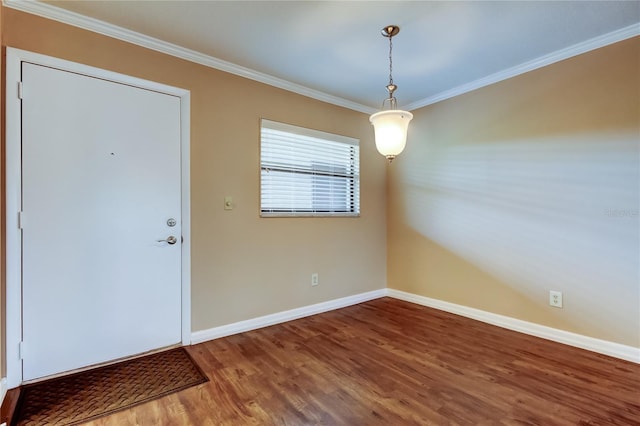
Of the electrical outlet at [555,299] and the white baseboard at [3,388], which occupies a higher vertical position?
the electrical outlet at [555,299]

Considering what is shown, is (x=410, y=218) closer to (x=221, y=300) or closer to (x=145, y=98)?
(x=221, y=300)

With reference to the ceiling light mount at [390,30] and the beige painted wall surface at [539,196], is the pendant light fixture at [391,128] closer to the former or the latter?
the ceiling light mount at [390,30]

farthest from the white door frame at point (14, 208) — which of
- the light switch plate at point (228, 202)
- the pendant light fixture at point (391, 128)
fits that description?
the pendant light fixture at point (391, 128)

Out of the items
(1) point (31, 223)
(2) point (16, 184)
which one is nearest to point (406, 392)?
(1) point (31, 223)

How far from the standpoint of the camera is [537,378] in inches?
83.2

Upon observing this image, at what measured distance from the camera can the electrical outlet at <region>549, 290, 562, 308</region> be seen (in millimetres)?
2705

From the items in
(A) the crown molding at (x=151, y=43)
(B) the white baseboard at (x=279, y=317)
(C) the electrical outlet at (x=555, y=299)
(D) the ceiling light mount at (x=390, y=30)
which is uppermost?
(D) the ceiling light mount at (x=390, y=30)

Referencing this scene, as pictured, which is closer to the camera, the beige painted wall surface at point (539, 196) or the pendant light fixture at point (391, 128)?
the pendant light fixture at point (391, 128)

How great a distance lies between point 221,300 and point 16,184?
66.4 inches

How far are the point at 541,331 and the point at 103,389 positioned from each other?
3.55m

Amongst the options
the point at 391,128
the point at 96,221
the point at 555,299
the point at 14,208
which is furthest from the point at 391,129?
the point at 14,208

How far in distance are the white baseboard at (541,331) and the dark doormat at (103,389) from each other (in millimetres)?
2677

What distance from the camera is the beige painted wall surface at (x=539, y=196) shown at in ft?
7.93

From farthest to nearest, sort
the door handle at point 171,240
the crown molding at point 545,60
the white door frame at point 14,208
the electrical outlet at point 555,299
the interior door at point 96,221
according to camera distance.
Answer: the electrical outlet at point 555,299, the door handle at point 171,240, the crown molding at point 545,60, the interior door at point 96,221, the white door frame at point 14,208
